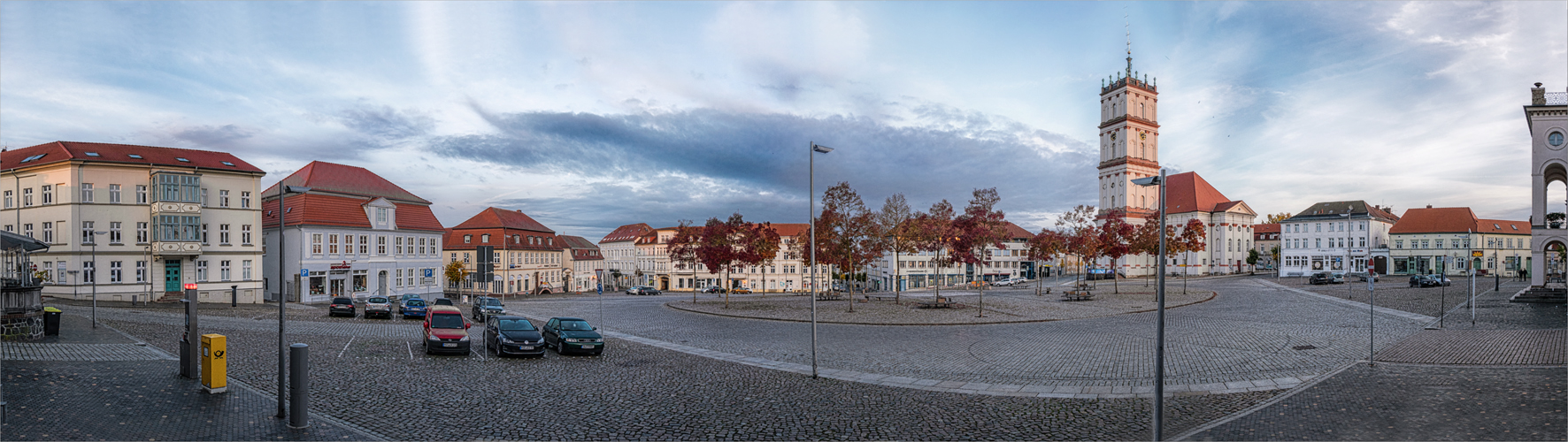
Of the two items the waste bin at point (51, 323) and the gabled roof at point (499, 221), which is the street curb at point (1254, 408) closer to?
the waste bin at point (51, 323)

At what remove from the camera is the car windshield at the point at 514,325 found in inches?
778

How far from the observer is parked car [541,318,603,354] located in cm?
1920

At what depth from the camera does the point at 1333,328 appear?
24594mm

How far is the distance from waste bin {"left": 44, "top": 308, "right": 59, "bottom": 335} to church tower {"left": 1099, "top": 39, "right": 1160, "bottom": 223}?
10363cm

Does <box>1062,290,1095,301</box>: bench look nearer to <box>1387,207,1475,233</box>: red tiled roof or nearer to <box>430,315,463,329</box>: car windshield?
<box>430,315,463,329</box>: car windshield

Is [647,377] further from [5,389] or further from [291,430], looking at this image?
[5,389]

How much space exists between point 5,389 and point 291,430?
6.05 metres

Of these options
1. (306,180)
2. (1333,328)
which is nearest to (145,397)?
(1333,328)

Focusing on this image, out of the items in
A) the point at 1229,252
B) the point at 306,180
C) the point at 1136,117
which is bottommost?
the point at 1229,252

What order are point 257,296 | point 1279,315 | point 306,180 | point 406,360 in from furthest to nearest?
point 306,180 < point 257,296 < point 1279,315 < point 406,360

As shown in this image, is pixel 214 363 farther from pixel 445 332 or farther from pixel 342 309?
pixel 342 309

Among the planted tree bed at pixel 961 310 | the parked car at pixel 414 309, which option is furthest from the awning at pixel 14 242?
the planted tree bed at pixel 961 310

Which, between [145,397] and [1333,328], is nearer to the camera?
[145,397]

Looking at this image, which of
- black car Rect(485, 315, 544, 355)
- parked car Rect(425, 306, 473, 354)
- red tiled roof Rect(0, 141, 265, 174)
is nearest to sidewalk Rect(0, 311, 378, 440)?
parked car Rect(425, 306, 473, 354)
